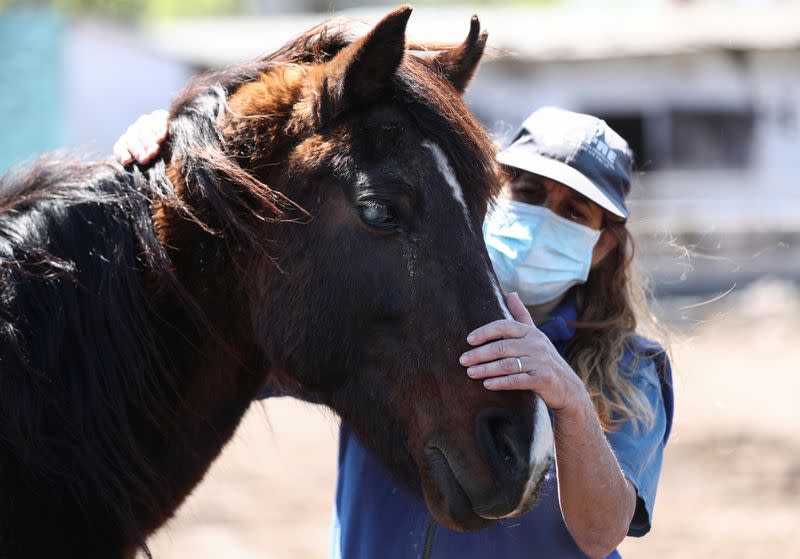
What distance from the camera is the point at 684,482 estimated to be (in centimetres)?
793

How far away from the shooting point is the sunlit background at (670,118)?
33.2ft

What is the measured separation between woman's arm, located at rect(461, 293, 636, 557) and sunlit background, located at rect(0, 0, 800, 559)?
20.2 ft

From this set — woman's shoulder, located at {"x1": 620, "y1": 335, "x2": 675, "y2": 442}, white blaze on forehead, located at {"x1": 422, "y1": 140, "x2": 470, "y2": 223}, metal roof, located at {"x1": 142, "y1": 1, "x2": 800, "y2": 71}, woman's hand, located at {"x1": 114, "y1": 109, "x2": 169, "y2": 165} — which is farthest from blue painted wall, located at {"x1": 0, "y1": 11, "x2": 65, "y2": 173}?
white blaze on forehead, located at {"x1": 422, "y1": 140, "x2": 470, "y2": 223}

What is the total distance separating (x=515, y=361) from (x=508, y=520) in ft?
2.25

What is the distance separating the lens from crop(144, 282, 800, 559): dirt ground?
6.57 m

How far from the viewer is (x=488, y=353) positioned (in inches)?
86.5

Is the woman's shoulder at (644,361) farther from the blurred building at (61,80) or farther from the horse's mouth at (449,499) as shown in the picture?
the blurred building at (61,80)

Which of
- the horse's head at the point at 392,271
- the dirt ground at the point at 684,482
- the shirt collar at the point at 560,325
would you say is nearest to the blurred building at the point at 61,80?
the dirt ground at the point at 684,482

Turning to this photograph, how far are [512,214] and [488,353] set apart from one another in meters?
0.90

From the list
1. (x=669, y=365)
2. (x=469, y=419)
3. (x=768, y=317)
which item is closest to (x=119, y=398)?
(x=469, y=419)

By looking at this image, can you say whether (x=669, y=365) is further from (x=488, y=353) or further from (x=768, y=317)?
(x=768, y=317)

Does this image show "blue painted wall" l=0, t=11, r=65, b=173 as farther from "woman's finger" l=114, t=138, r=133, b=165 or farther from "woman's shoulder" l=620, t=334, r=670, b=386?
"woman's shoulder" l=620, t=334, r=670, b=386

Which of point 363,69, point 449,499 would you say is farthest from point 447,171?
point 449,499

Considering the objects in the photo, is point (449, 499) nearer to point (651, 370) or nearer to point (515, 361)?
point (515, 361)
